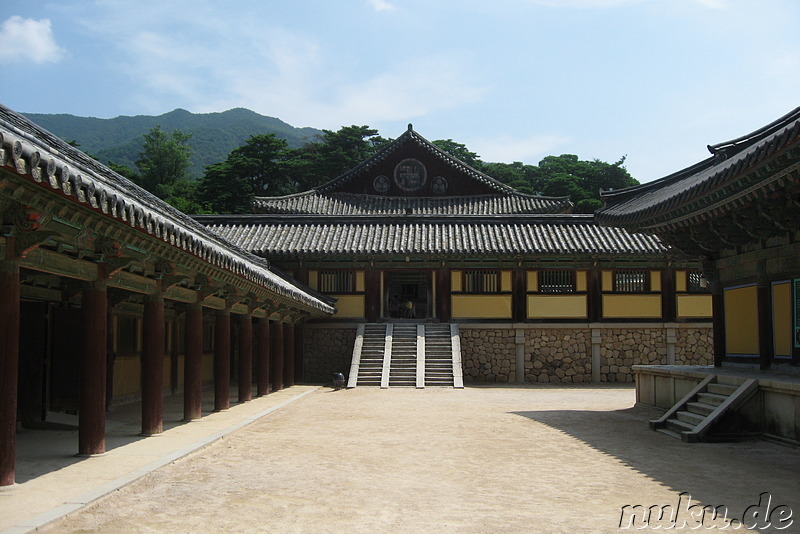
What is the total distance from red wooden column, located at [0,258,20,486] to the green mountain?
343ft

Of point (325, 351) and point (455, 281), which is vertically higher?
point (455, 281)

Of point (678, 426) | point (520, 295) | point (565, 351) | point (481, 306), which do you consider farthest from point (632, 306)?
point (678, 426)

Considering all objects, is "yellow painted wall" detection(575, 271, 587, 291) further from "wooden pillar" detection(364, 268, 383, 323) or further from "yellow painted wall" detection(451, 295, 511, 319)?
"wooden pillar" detection(364, 268, 383, 323)

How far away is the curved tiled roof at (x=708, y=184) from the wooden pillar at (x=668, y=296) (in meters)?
8.28

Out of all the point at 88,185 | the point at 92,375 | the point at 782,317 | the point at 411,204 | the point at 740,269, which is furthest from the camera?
the point at 411,204

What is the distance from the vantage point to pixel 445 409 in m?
15.1

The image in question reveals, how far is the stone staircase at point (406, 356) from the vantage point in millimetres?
20719

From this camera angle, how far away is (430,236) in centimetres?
2511

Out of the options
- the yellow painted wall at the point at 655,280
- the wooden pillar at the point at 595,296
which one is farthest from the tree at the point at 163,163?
the yellow painted wall at the point at 655,280

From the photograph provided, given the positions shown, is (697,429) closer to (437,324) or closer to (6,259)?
(6,259)

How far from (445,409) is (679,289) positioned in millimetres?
12713

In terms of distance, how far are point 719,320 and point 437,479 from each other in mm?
9291

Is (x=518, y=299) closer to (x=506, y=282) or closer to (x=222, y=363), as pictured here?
(x=506, y=282)

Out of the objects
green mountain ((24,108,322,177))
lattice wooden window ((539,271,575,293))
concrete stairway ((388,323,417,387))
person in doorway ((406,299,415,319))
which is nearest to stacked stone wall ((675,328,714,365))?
lattice wooden window ((539,271,575,293))
